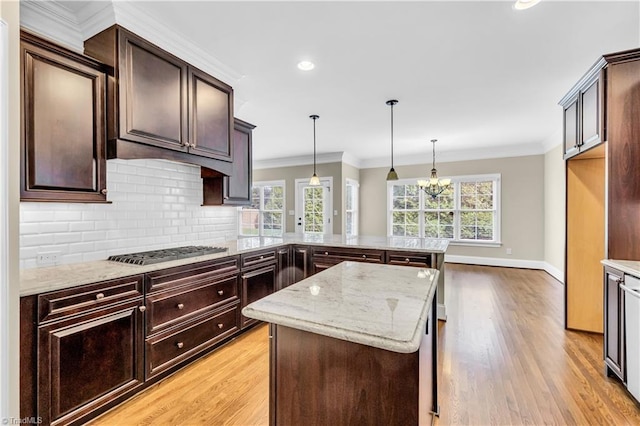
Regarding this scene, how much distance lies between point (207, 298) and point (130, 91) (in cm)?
168

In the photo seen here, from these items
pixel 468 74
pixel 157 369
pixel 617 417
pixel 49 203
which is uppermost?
pixel 468 74

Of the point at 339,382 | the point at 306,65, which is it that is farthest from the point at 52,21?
the point at 339,382

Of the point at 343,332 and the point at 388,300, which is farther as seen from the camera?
the point at 388,300

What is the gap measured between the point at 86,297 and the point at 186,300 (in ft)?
2.34

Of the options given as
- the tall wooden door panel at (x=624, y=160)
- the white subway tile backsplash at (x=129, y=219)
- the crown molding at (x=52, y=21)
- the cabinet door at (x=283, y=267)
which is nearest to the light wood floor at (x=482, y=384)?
the cabinet door at (x=283, y=267)

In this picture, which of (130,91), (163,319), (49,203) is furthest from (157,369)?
(130,91)

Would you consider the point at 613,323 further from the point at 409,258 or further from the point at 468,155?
the point at 468,155

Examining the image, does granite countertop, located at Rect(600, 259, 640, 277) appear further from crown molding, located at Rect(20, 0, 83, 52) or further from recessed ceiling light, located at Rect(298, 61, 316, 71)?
crown molding, located at Rect(20, 0, 83, 52)

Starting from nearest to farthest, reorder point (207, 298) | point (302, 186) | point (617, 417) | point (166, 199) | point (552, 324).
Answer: point (617, 417) < point (207, 298) < point (166, 199) < point (552, 324) < point (302, 186)

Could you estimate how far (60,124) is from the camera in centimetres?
179

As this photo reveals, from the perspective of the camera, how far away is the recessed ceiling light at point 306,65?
273cm

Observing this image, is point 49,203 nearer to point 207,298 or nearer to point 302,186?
point 207,298

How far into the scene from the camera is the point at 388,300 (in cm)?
123

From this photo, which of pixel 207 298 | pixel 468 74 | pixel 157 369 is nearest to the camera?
pixel 157 369
